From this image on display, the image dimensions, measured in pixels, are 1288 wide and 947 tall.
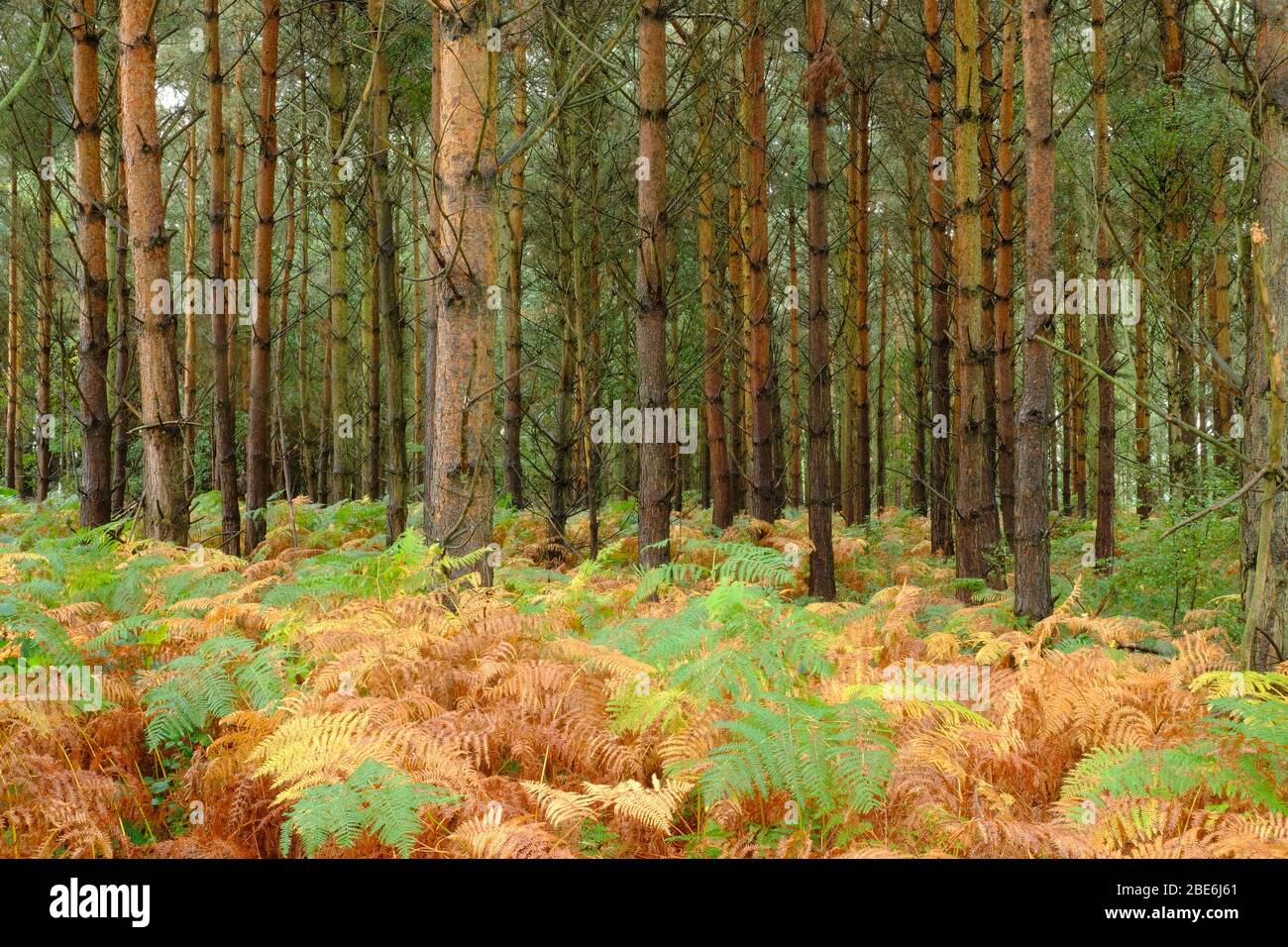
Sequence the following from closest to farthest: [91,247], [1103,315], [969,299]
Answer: [91,247], [969,299], [1103,315]

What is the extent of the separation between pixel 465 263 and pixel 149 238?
3.15 meters

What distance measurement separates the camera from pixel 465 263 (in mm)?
5344

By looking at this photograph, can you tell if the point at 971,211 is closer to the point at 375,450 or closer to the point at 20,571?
the point at 20,571

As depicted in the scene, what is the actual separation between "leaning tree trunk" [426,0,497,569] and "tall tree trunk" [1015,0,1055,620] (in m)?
3.69

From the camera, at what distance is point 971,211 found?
843 centimetres

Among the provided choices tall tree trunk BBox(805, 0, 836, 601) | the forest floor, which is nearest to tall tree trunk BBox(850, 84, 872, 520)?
tall tree trunk BBox(805, 0, 836, 601)

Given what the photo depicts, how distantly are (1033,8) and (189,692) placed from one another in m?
7.00

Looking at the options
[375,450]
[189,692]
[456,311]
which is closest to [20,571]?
[189,692]

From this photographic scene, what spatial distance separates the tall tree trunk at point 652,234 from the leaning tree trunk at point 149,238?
3.65 metres

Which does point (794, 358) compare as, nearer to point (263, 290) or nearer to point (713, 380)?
point (713, 380)

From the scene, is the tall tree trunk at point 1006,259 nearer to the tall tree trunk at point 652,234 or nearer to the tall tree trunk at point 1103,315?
the tall tree trunk at point 1103,315

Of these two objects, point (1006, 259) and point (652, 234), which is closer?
point (652, 234)

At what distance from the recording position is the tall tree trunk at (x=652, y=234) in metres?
7.23

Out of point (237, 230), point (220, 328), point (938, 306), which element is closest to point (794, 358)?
point (938, 306)
